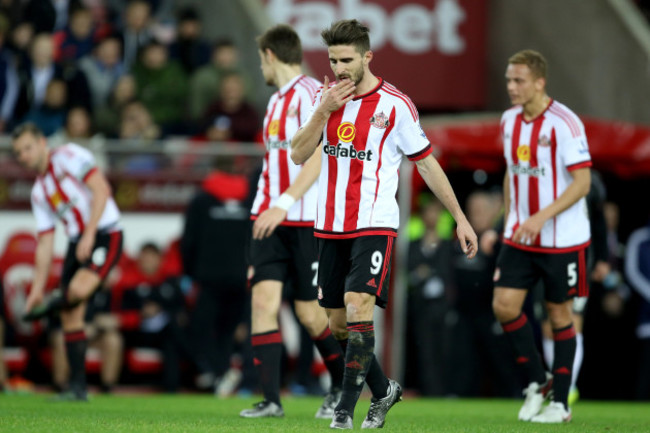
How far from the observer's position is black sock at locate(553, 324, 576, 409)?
316 inches

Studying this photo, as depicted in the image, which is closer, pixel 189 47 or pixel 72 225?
pixel 72 225

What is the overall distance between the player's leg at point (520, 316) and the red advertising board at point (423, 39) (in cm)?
851

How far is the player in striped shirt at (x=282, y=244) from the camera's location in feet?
25.9

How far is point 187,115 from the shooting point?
15062mm

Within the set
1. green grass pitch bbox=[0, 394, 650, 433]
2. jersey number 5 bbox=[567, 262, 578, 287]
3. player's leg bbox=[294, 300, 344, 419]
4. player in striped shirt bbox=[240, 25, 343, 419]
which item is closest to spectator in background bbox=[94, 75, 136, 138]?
green grass pitch bbox=[0, 394, 650, 433]

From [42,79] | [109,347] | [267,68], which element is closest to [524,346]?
[267,68]

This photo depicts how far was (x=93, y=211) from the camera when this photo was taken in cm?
953

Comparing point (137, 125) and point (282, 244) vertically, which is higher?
point (137, 125)

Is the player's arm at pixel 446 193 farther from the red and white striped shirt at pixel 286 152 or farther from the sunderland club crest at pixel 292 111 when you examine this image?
the sunderland club crest at pixel 292 111

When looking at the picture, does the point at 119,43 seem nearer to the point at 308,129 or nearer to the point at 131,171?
the point at 131,171

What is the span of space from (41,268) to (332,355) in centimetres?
297

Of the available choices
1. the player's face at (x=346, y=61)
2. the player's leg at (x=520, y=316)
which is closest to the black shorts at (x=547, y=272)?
the player's leg at (x=520, y=316)

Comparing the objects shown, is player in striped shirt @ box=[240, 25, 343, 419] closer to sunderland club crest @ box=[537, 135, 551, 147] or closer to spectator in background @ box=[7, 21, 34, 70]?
sunderland club crest @ box=[537, 135, 551, 147]

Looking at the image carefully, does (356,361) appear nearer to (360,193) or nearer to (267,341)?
(360,193)
